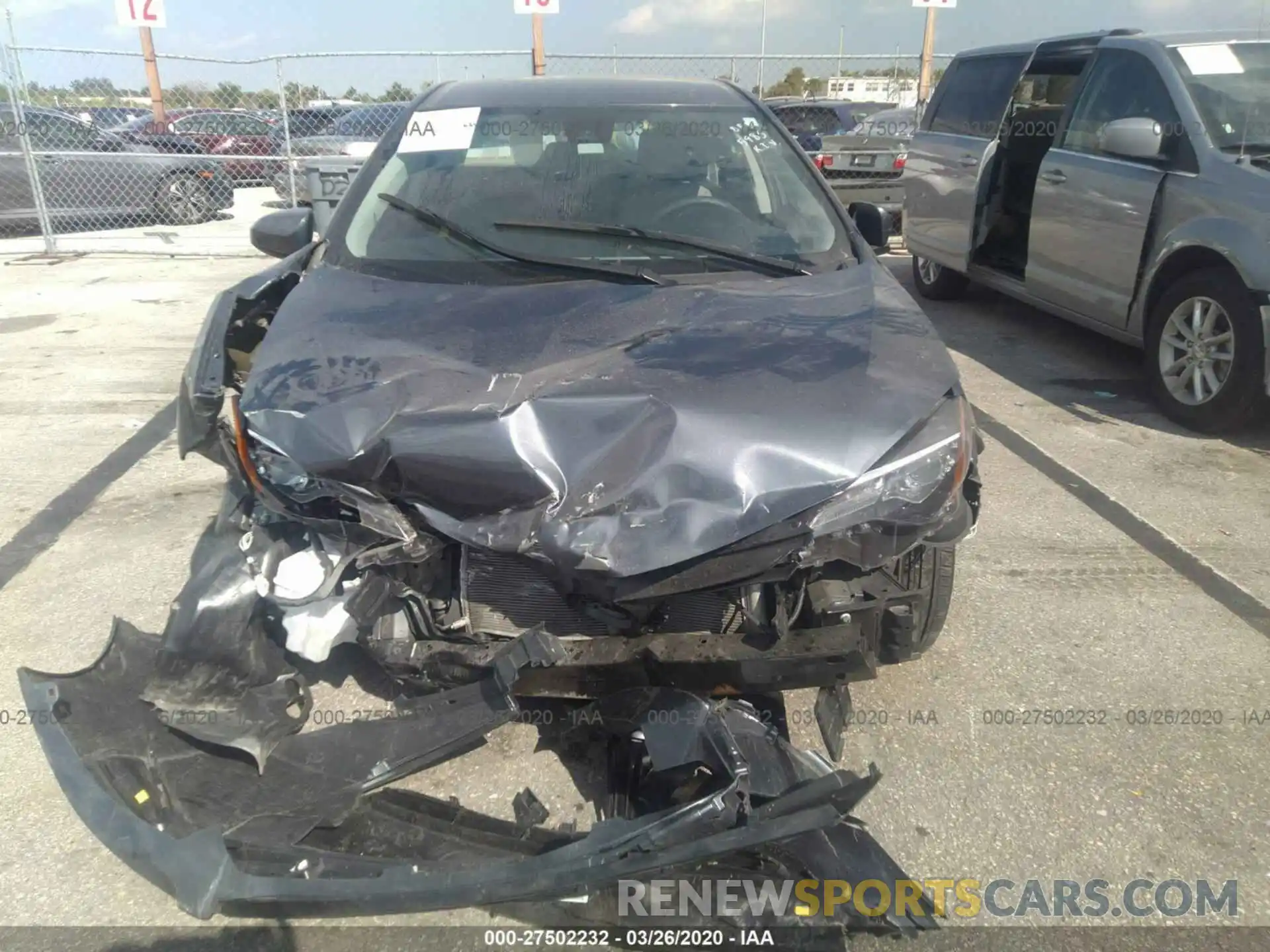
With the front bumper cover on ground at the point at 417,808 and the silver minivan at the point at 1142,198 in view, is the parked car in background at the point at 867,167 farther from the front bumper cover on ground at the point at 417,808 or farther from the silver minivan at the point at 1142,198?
the front bumper cover on ground at the point at 417,808

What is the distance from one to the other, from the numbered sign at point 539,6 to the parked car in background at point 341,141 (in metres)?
2.14

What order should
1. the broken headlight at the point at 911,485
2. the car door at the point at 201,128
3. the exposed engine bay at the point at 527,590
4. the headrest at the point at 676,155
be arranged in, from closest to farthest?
the exposed engine bay at the point at 527,590 < the broken headlight at the point at 911,485 < the headrest at the point at 676,155 < the car door at the point at 201,128

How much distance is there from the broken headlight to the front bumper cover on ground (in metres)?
0.54

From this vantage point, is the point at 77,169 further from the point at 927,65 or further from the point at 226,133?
the point at 927,65

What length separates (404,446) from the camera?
2016 mm

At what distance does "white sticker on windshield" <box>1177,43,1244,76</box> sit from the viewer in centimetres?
511

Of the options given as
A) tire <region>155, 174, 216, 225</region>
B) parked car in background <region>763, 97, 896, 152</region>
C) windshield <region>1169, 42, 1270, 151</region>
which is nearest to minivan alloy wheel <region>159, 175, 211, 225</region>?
tire <region>155, 174, 216, 225</region>

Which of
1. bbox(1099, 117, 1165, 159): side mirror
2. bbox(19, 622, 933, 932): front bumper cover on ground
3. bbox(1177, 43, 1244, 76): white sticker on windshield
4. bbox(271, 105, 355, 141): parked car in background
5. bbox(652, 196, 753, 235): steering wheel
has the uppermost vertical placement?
bbox(1177, 43, 1244, 76): white sticker on windshield

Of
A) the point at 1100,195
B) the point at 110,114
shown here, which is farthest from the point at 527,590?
the point at 110,114

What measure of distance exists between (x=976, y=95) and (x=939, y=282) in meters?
1.55

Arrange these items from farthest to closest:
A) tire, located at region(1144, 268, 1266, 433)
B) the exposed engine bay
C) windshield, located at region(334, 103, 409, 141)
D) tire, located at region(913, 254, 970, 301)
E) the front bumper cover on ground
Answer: windshield, located at region(334, 103, 409, 141) < tire, located at region(913, 254, 970, 301) < tire, located at region(1144, 268, 1266, 433) < the exposed engine bay < the front bumper cover on ground

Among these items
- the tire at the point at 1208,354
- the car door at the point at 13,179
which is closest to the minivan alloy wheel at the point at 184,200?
the car door at the point at 13,179

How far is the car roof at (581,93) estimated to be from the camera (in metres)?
3.58

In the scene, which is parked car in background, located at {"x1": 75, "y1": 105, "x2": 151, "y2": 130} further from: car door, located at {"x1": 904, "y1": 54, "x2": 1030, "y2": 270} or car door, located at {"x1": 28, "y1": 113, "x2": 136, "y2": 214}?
car door, located at {"x1": 904, "y1": 54, "x2": 1030, "y2": 270}
